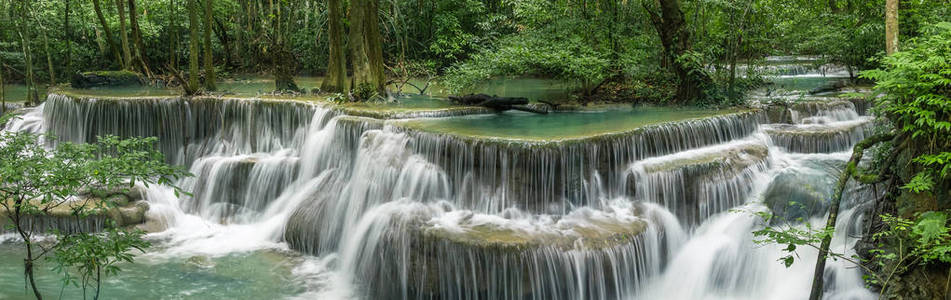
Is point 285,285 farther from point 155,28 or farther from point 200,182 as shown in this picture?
point 155,28

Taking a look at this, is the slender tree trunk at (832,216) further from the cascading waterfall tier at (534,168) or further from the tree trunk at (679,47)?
the tree trunk at (679,47)

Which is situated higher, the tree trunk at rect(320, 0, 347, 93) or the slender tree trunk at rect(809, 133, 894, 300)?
the tree trunk at rect(320, 0, 347, 93)

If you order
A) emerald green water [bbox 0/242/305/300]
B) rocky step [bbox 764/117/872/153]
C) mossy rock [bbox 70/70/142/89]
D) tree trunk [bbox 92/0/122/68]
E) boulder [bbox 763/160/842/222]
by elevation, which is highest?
tree trunk [bbox 92/0/122/68]

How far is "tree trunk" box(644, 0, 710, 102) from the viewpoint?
13.5 m

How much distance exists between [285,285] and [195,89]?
716cm

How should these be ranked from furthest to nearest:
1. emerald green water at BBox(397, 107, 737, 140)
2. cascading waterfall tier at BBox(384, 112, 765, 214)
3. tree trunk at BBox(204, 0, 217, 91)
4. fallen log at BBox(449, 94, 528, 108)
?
tree trunk at BBox(204, 0, 217, 91) < fallen log at BBox(449, 94, 528, 108) < emerald green water at BBox(397, 107, 737, 140) < cascading waterfall tier at BBox(384, 112, 765, 214)

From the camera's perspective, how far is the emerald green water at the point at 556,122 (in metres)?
9.84

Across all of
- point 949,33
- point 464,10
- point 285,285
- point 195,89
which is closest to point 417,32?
point 464,10

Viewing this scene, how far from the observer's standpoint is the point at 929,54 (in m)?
6.09

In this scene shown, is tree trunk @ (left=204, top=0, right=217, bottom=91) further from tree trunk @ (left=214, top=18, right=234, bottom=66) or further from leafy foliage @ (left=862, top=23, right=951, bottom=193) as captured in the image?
leafy foliage @ (left=862, top=23, right=951, bottom=193)

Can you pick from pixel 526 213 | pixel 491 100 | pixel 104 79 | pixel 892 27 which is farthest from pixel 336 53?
pixel 892 27

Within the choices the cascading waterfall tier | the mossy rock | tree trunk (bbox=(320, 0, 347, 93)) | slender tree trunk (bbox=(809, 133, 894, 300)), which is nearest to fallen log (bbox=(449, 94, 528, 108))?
tree trunk (bbox=(320, 0, 347, 93))

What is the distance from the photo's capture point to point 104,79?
18.1 metres

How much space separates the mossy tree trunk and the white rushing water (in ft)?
6.49
